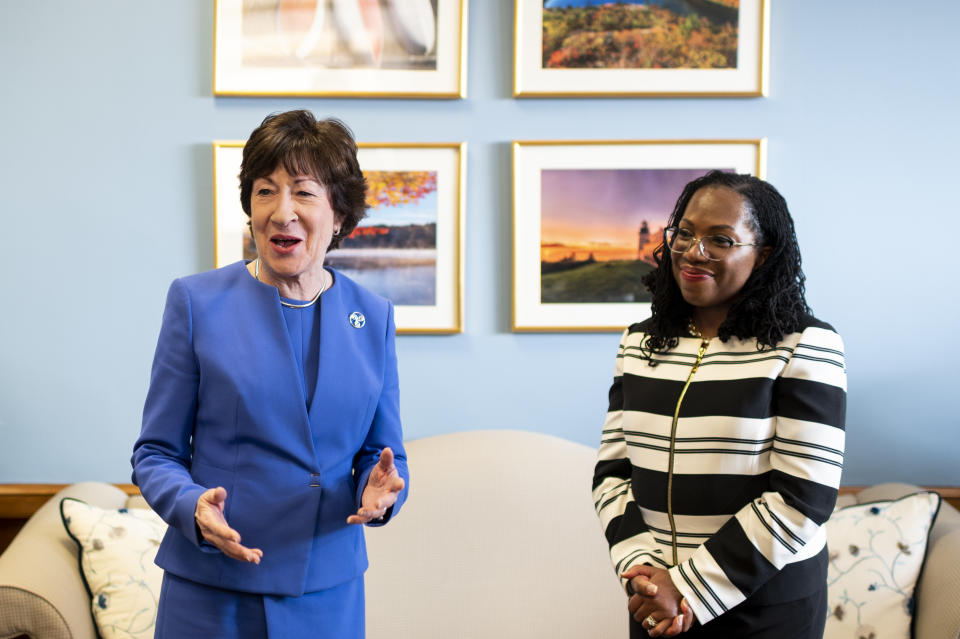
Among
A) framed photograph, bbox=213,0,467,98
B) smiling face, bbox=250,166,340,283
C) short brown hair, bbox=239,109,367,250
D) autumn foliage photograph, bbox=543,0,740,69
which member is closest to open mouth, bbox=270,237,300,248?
smiling face, bbox=250,166,340,283

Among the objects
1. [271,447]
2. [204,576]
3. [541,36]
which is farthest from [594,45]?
[204,576]

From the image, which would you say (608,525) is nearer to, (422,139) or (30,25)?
(422,139)

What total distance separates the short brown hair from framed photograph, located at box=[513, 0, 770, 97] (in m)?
1.37

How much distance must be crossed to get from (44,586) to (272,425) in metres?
1.11

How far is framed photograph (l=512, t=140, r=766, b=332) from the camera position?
2658 millimetres

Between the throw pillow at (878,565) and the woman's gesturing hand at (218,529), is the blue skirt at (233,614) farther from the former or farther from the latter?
the throw pillow at (878,565)

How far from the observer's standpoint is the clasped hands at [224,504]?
114cm

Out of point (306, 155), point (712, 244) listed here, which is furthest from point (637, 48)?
point (306, 155)

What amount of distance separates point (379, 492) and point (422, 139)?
5.32ft

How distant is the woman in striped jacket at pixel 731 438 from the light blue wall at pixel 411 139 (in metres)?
1.21

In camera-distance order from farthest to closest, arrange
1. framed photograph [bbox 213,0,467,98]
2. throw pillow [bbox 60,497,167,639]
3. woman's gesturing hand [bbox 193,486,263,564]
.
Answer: framed photograph [bbox 213,0,467,98] < throw pillow [bbox 60,497,167,639] < woman's gesturing hand [bbox 193,486,263,564]

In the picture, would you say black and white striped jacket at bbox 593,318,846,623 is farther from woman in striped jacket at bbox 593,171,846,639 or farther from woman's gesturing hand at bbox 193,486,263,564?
woman's gesturing hand at bbox 193,486,263,564

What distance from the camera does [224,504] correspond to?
125cm

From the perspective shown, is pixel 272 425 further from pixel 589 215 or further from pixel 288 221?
pixel 589 215
